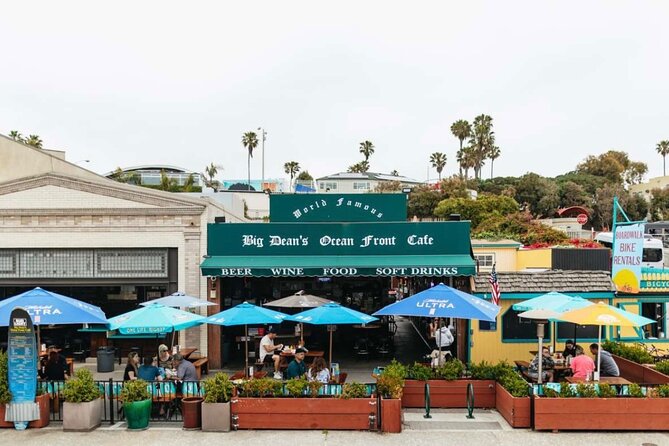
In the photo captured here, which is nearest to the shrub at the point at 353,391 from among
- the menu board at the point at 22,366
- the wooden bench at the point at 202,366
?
the wooden bench at the point at 202,366

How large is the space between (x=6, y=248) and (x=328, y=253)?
1065 cm

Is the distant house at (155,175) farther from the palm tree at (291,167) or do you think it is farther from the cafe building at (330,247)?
the cafe building at (330,247)

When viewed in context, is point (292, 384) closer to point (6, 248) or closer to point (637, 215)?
Answer: point (6, 248)

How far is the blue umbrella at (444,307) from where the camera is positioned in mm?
12961

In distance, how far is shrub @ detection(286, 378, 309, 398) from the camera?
39.3 ft

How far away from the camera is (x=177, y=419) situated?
12.8 metres

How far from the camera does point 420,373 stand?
13562 mm

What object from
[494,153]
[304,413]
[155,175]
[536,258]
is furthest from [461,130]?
[304,413]

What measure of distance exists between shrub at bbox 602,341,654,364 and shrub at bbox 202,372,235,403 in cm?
1088

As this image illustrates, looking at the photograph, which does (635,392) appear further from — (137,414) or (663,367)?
(137,414)

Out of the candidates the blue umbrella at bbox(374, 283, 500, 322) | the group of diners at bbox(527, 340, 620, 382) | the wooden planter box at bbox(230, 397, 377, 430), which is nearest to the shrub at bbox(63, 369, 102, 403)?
the wooden planter box at bbox(230, 397, 377, 430)

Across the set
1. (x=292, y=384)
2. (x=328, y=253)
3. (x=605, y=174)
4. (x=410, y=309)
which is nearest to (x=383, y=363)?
(x=328, y=253)

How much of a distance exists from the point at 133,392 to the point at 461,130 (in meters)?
107

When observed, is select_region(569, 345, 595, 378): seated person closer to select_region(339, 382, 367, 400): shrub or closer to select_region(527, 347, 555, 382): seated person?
select_region(527, 347, 555, 382): seated person
